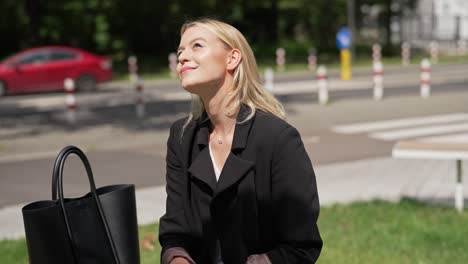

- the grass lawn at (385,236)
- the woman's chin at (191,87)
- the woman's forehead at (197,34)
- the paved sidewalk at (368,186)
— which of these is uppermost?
the woman's forehead at (197,34)

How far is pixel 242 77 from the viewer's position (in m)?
2.64

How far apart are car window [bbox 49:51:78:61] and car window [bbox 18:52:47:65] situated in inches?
9.5

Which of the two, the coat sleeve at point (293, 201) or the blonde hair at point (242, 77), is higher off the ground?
the blonde hair at point (242, 77)

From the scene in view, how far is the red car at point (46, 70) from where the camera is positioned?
2216 centimetres

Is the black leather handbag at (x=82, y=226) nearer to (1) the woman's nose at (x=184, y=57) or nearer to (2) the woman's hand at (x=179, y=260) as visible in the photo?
(2) the woman's hand at (x=179, y=260)

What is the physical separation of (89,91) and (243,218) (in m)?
21.3

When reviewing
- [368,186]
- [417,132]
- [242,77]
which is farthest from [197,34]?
[417,132]

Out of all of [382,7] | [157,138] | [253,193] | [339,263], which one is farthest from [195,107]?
[382,7]

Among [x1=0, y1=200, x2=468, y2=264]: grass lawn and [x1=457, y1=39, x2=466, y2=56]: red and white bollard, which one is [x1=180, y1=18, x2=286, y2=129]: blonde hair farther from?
[x1=457, y1=39, x2=466, y2=56]: red and white bollard

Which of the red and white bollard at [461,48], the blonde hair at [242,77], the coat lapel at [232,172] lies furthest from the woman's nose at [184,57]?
the red and white bollard at [461,48]

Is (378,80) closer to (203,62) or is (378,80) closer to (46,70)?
(46,70)

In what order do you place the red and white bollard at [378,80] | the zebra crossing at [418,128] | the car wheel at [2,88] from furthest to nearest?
1. the car wheel at [2,88]
2. the red and white bollard at [378,80]
3. the zebra crossing at [418,128]

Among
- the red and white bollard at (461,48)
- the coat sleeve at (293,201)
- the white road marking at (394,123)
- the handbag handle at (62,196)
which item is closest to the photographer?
the handbag handle at (62,196)

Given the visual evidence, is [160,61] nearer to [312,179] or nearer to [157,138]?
[157,138]
